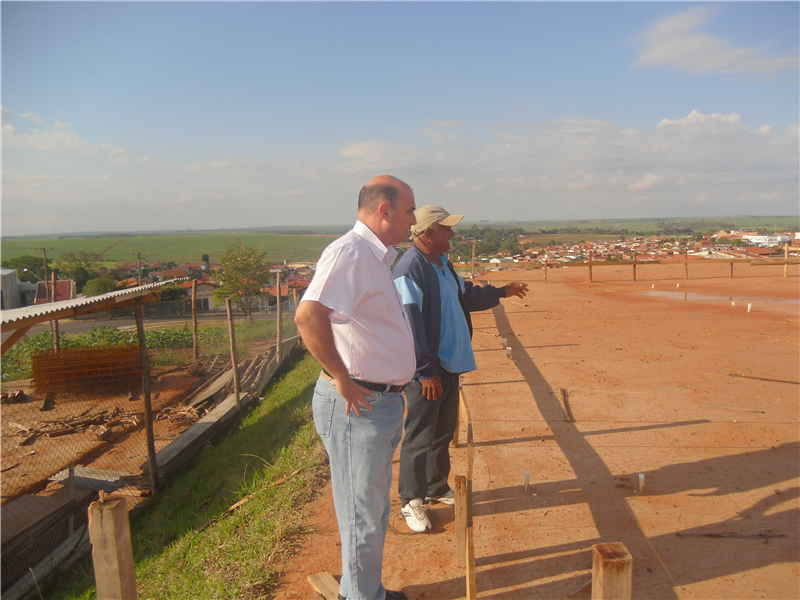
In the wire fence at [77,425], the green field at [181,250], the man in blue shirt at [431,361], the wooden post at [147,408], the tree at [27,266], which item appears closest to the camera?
the man in blue shirt at [431,361]

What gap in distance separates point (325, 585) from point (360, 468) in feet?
3.02

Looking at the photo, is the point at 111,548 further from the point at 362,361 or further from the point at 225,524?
the point at 225,524

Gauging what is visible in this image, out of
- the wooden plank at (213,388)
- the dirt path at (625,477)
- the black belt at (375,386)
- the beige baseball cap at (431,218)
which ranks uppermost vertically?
the beige baseball cap at (431,218)

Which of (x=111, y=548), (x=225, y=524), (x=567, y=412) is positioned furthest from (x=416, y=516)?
(x=567, y=412)

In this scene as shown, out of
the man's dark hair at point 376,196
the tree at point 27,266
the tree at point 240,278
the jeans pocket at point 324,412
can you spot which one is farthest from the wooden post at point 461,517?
the tree at point 27,266

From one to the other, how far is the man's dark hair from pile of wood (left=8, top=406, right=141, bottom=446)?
690 centimetres

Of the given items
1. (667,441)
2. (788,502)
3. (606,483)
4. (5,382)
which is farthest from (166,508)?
(5,382)

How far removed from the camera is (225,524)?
3.71 metres

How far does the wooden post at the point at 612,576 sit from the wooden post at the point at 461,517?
1102 mm

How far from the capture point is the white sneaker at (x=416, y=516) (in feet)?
10.1

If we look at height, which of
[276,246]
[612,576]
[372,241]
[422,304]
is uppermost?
[276,246]

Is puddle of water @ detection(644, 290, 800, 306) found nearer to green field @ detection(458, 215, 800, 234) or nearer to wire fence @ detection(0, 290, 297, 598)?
wire fence @ detection(0, 290, 297, 598)

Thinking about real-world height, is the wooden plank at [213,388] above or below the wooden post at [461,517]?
below

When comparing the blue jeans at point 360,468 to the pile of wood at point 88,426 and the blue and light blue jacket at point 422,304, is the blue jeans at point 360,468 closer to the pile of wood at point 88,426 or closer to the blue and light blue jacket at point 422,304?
the blue and light blue jacket at point 422,304
